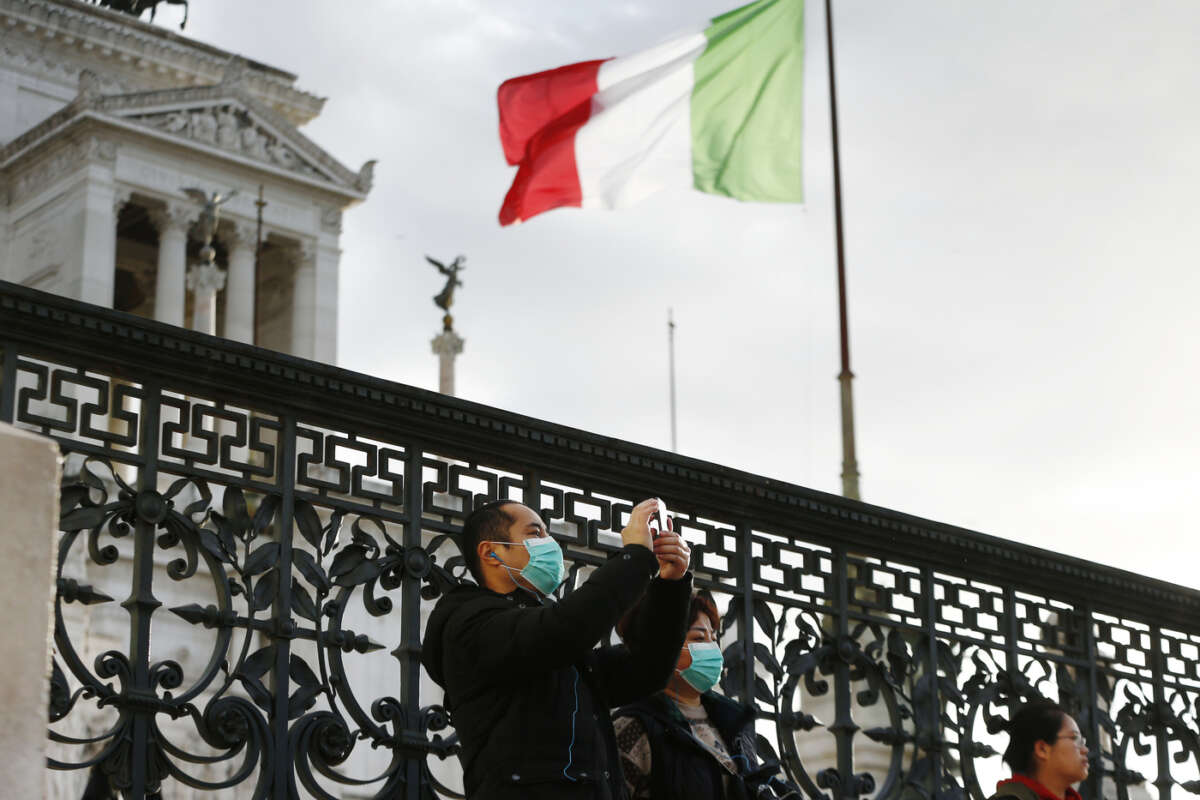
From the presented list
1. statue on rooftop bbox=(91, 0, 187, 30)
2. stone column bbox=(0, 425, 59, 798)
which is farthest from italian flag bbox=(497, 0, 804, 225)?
statue on rooftop bbox=(91, 0, 187, 30)

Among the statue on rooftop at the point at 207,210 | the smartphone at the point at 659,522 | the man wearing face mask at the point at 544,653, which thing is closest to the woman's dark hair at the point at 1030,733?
the man wearing face mask at the point at 544,653

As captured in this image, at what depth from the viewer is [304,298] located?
151 feet

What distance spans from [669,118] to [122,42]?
31.7 m

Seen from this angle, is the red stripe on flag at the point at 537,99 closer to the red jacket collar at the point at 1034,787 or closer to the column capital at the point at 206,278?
the red jacket collar at the point at 1034,787

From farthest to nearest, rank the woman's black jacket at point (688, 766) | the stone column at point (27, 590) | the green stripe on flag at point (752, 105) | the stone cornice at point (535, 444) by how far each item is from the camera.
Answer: the green stripe on flag at point (752, 105) < the stone cornice at point (535, 444) < the woman's black jacket at point (688, 766) < the stone column at point (27, 590)

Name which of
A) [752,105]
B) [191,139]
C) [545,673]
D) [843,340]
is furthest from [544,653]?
[191,139]

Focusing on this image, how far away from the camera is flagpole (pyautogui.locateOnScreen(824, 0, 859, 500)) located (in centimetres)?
2044

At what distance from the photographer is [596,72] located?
655 inches

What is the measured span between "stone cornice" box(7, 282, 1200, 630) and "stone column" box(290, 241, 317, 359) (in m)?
37.1

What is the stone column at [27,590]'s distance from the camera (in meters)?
3.59

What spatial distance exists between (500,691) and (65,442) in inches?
→ 77.8

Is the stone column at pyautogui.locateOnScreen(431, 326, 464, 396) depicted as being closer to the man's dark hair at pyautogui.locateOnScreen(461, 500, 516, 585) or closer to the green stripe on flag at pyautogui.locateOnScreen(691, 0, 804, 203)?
the green stripe on flag at pyautogui.locateOnScreen(691, 0, 804, 203)

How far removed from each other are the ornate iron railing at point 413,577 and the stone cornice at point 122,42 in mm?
39346

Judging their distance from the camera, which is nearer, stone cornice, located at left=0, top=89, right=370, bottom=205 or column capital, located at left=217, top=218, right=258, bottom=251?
stone cornice, located at left=0, top=89, right=370, bottom=205
